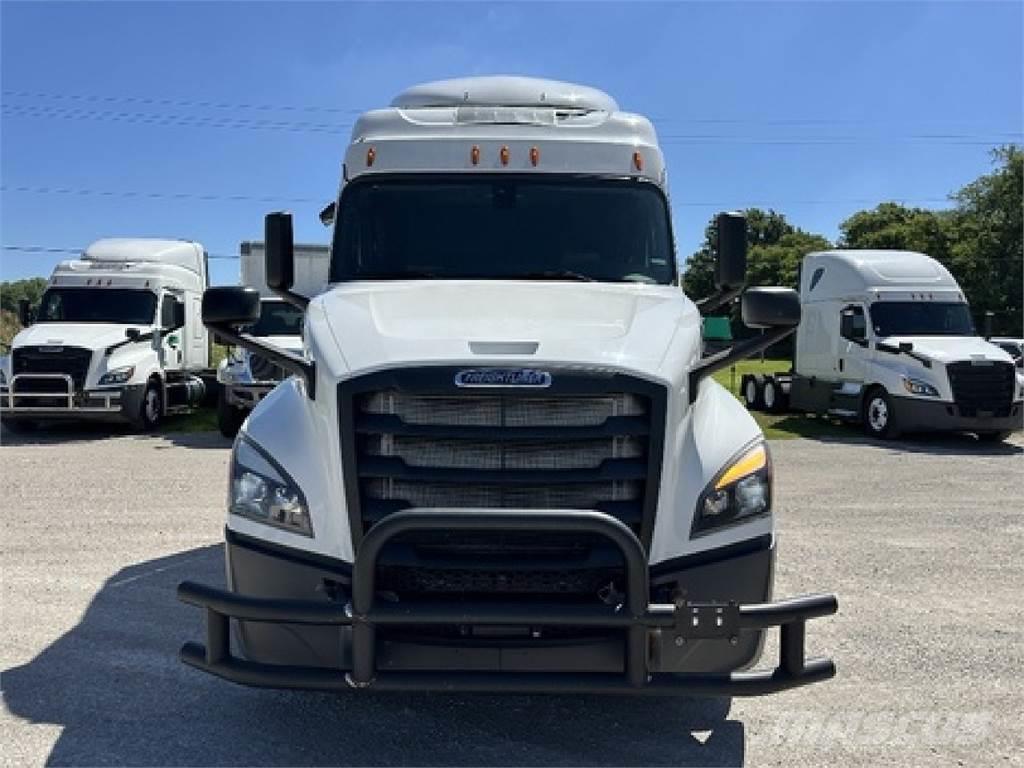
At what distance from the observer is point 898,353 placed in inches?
578

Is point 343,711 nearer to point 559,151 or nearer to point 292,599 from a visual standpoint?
point 292,599

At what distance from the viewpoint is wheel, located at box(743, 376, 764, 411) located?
63.7ft

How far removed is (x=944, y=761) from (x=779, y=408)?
1573 centimetres

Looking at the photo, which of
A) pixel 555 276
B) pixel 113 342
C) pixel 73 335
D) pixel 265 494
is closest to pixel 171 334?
pixel 113 342

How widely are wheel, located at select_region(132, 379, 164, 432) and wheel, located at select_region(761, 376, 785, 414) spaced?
1206 centimetres

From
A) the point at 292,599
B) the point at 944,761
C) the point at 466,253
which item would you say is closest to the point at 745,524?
the point at 944,761

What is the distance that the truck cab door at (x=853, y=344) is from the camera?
15391 mm

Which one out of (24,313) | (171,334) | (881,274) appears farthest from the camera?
(24,313)

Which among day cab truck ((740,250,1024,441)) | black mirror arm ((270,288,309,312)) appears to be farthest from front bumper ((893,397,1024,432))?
black mirror arm ((270,288,309,312))

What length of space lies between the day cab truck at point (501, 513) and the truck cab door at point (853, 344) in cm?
1249

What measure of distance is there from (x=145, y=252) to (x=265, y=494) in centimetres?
1394

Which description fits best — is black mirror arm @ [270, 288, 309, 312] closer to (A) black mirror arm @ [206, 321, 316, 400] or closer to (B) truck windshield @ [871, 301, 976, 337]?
(A) black mirror arm @ [206, 321, 316, 400]

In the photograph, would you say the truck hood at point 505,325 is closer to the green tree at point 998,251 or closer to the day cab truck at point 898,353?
the day cab truck at point 898,353

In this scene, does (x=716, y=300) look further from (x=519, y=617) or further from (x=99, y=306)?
(x=99, y=306)
